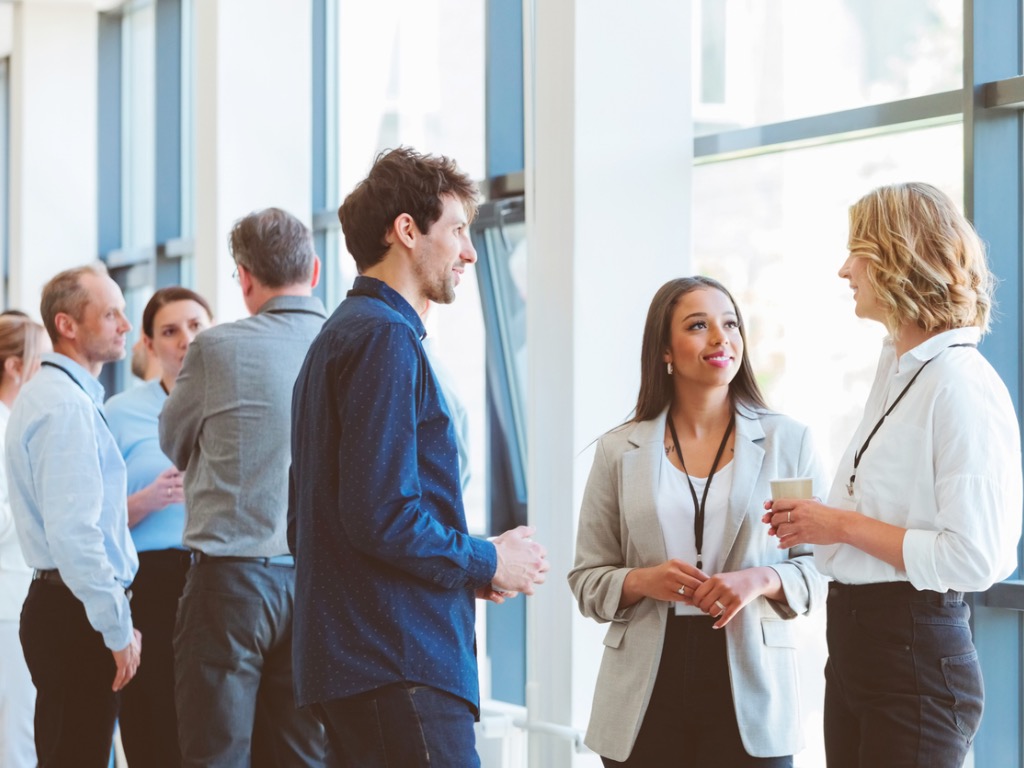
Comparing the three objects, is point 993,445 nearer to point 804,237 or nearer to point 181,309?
point 804,237

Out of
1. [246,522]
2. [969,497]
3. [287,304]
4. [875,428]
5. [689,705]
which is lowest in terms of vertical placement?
[689,705]

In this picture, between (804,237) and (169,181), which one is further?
(169,181)

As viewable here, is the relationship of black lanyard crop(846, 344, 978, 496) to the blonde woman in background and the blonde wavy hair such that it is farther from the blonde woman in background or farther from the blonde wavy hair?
the blonde woman in background

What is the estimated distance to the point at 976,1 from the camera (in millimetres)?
3010

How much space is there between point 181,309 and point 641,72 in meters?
1.71

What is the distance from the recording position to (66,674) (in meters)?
3.54

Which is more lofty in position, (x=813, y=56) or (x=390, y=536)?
(x=813, y=56)

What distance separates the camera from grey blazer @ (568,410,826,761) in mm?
2523

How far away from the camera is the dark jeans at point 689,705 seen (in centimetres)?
252

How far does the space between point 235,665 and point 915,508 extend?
183 centimetres

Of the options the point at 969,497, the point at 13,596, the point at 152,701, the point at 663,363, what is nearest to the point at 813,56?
the point at 663,363

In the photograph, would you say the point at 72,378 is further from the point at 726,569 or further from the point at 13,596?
the point at 726,569

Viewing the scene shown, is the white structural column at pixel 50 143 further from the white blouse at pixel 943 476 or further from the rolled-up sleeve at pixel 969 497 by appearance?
the rolled-up sleeve at pixel 969 497

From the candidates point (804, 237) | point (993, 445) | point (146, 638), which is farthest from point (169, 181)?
point (993, 445)
